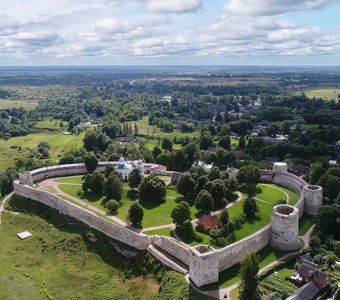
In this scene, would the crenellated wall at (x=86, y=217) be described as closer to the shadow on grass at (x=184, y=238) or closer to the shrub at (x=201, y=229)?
the shadow on grass at (x=184, y=238)

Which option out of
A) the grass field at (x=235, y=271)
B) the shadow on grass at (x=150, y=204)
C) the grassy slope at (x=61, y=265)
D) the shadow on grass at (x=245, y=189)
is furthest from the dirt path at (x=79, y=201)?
the shadow on grass at (x=245, y=189)

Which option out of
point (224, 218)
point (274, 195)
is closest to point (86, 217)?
point (224, 218)

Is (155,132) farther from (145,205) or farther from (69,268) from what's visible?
(69,268)

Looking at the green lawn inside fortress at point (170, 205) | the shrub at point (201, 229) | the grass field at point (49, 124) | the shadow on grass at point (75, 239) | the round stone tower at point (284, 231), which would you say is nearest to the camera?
the shadow on grass at point (75, 239)

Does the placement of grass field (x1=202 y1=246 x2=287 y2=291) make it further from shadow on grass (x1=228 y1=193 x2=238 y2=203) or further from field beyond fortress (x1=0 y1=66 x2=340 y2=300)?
shadow on grass (x1=228 y1=193 x2=238 y2=203)

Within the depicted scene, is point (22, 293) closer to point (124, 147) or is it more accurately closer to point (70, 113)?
point (124, 147)

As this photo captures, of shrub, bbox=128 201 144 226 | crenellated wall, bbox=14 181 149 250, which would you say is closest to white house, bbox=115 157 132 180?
crenellated wall, bbox=14 181 149 250
